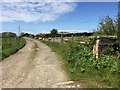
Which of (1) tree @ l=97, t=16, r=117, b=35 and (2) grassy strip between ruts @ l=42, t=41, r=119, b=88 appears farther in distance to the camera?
(1) tree @ l=97, t=16, r=117, b=35

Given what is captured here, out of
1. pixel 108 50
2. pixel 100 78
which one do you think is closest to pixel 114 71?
pixel 100 78

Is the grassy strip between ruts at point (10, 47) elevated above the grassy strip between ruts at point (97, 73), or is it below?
below

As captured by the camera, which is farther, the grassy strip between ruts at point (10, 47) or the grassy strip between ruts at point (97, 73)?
the grassy strip between ruts at point (10, 47)

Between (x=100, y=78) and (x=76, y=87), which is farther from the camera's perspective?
(x=100, y=78)

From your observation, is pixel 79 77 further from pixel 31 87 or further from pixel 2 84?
pixel 2 84

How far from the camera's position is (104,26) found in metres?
23.9

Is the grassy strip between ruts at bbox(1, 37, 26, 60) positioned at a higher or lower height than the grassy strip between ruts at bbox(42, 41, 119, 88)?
lower

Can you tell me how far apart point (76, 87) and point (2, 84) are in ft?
8.68

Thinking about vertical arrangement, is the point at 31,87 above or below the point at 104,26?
Result: below

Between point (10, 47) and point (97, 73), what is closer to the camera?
point (97, 73)

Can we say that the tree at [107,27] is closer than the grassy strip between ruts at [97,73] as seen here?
No

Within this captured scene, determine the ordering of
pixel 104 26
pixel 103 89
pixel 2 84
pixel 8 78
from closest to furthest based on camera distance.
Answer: pixel 103 89 → pixel 2 84 → pixel 8 78 → pixel 104 26

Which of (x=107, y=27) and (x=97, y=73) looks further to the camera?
(x=107, y=27)

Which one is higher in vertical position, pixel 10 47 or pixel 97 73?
pixel 97 73
